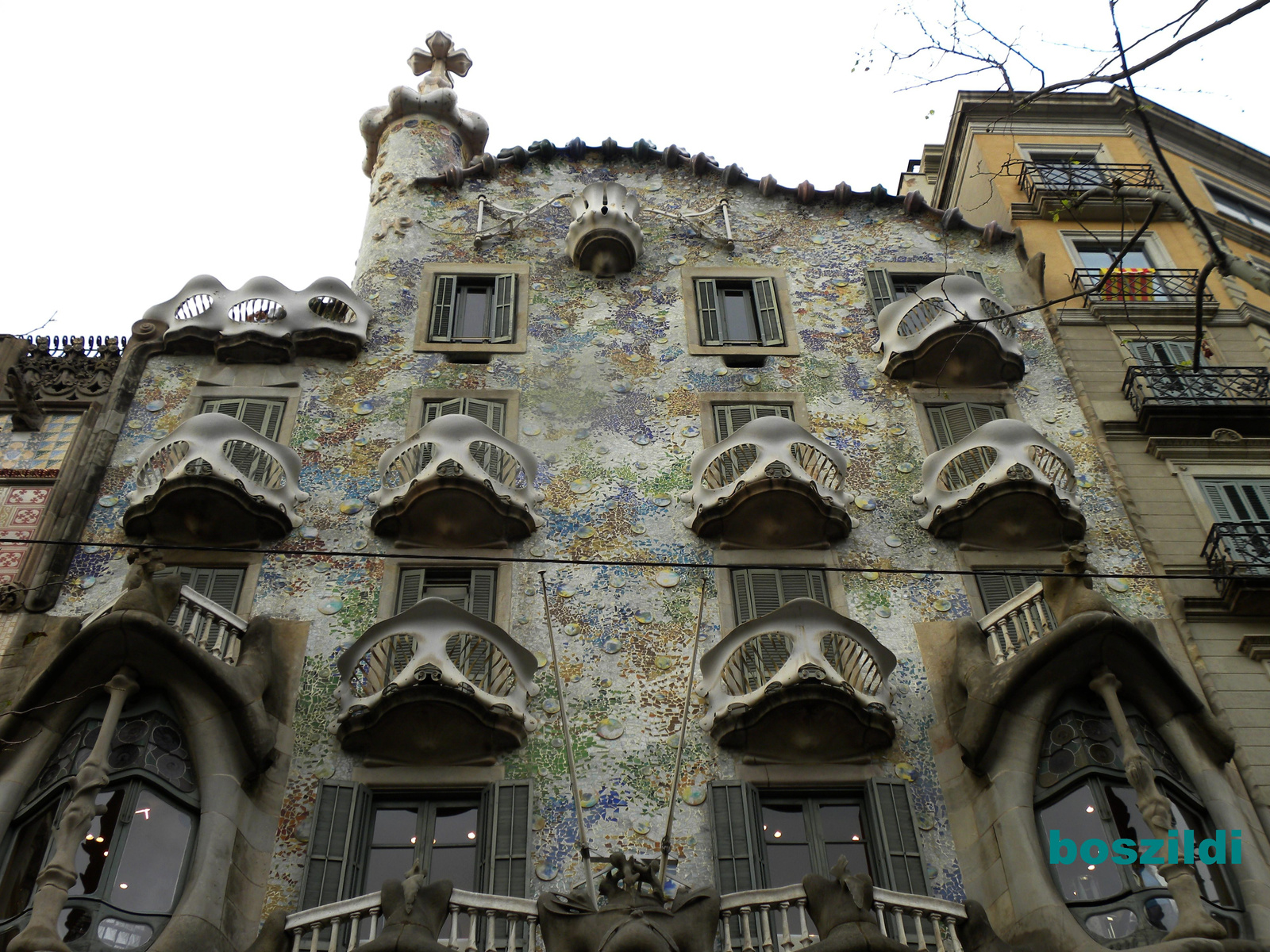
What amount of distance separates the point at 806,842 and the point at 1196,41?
877 cm

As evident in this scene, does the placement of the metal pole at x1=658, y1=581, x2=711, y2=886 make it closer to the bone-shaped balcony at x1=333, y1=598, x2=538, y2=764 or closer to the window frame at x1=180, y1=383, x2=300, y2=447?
the bone-shaped balcony at x1=333, y1=598, x2=538, y2=764

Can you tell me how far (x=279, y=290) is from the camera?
820 inches

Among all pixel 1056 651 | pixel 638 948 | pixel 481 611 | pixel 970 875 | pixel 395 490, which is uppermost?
pixel 395 490

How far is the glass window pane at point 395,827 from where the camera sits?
1450 cm

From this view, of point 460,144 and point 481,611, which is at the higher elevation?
point 460,144

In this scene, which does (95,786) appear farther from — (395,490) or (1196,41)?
(1196,41)

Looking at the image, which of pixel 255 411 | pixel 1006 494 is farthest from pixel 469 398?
pixel 1006 494

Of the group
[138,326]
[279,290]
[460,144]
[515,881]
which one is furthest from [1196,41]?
[460,144]

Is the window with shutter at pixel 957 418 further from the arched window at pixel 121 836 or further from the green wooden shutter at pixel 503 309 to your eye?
the arched window at pixel 121 836

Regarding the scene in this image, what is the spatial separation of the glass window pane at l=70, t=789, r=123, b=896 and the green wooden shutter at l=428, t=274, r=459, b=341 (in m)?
9.47

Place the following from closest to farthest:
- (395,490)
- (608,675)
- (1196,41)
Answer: (1196,41) → (608,675) → (395,490)

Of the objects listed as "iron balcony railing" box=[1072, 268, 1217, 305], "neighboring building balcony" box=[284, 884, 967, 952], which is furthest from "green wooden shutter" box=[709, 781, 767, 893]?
"iron balcony railing" box=[1072, 268, 1217, 305]

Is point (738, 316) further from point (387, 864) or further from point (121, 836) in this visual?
point (121, 836)

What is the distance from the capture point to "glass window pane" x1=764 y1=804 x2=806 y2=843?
1462cm
